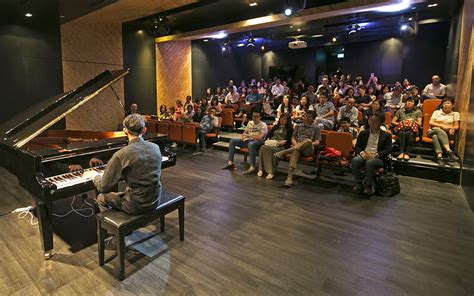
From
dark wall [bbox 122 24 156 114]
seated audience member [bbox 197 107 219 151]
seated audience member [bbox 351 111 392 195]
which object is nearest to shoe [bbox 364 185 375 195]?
seated audience member [bbox 351 111 392 195]

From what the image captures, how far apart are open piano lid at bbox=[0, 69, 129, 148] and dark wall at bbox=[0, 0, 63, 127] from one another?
4259mm

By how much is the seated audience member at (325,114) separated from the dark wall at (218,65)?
598 cm

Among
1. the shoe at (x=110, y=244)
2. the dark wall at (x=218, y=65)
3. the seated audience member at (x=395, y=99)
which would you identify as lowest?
the shoe at (x=110, y=244)

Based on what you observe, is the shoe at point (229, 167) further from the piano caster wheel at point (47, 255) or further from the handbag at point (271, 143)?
the piano caster wheel at point (47, 255)

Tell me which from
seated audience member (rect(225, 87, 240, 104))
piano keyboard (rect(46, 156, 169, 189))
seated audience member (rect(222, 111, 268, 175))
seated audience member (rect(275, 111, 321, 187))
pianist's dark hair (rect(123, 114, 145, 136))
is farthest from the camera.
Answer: seated audience member (rect(225, 87, 240, 104))

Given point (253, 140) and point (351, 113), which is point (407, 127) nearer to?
point (351, 113)

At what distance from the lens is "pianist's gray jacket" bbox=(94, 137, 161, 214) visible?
2.37 m

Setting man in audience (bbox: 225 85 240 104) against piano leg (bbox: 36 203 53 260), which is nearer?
piano leg (bbox: 36 203 53 260)

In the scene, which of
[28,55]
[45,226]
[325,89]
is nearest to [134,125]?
[45,226]

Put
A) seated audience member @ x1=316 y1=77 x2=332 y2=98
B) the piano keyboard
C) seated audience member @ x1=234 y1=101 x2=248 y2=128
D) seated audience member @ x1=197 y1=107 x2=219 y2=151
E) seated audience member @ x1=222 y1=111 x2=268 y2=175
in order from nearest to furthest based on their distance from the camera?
1. the piano keyboard
2. seated audience member @ x1=222 y1=111 x2=268 y2=175
3. seated audience member @ x1=197 y1=107 x2=219 y2=151
4. seated audience member @ x1=316 y1=77 x2=332 y2=98
5. seated audience member @ x1=234 y1=101 x2=248 y2=128

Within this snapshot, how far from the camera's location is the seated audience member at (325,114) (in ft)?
20.9

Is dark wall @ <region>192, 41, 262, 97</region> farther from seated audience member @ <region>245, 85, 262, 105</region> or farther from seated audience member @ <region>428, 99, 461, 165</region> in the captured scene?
seated audience member @ <region>428, 99, 461, 165</region>

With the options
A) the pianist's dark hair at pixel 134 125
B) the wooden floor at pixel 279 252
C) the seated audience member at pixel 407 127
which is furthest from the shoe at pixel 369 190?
the pianist's dark hair at pixel 134 125

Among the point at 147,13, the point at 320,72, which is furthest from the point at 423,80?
the point at 147,13
